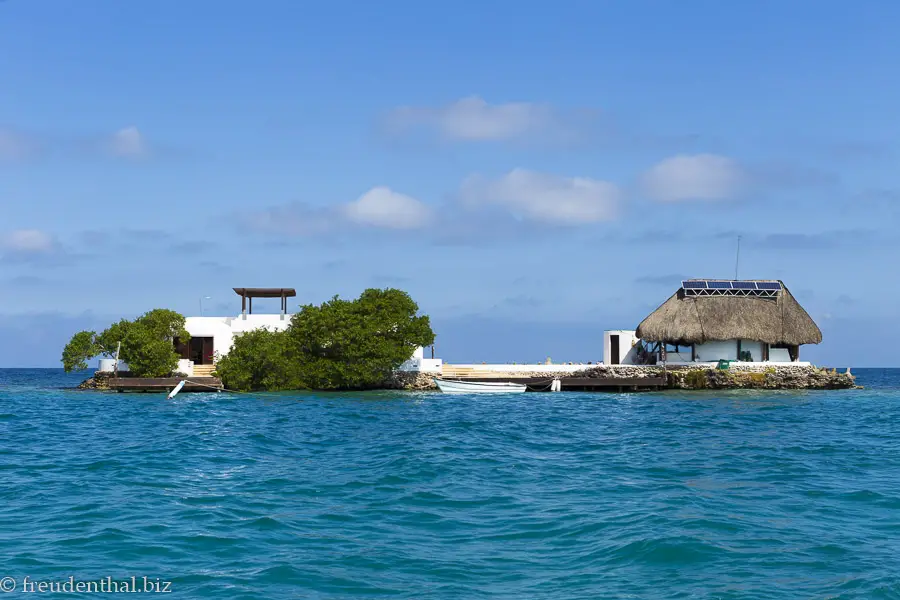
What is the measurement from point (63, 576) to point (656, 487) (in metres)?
10.8

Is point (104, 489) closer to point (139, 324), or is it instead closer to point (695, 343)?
point (139, 324)

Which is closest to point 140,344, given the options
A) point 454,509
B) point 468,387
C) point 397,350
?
point 397,350

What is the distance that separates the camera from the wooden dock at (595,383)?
51.6m

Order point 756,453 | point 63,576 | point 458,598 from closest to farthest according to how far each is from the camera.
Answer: point 458,598 → point 63,576 → point 756,453

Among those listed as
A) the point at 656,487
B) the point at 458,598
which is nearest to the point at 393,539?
the point at 458,598

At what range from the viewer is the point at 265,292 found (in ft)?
177

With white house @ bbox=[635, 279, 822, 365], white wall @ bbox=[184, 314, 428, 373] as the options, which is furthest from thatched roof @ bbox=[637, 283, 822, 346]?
white wall @ bbox=[184, 314, 428, 373]

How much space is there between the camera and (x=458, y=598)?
9.84 m

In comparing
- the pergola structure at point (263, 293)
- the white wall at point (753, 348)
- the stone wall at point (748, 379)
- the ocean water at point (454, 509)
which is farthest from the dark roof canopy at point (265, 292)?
the white wall at point (753, 348)

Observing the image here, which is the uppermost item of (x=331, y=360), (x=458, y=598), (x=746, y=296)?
(x=746, y=296)

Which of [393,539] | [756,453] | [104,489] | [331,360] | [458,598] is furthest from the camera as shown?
[331,360]

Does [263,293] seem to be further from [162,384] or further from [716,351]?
[716,351]

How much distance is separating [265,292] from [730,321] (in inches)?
1180

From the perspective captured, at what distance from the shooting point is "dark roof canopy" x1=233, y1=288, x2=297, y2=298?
176ft
